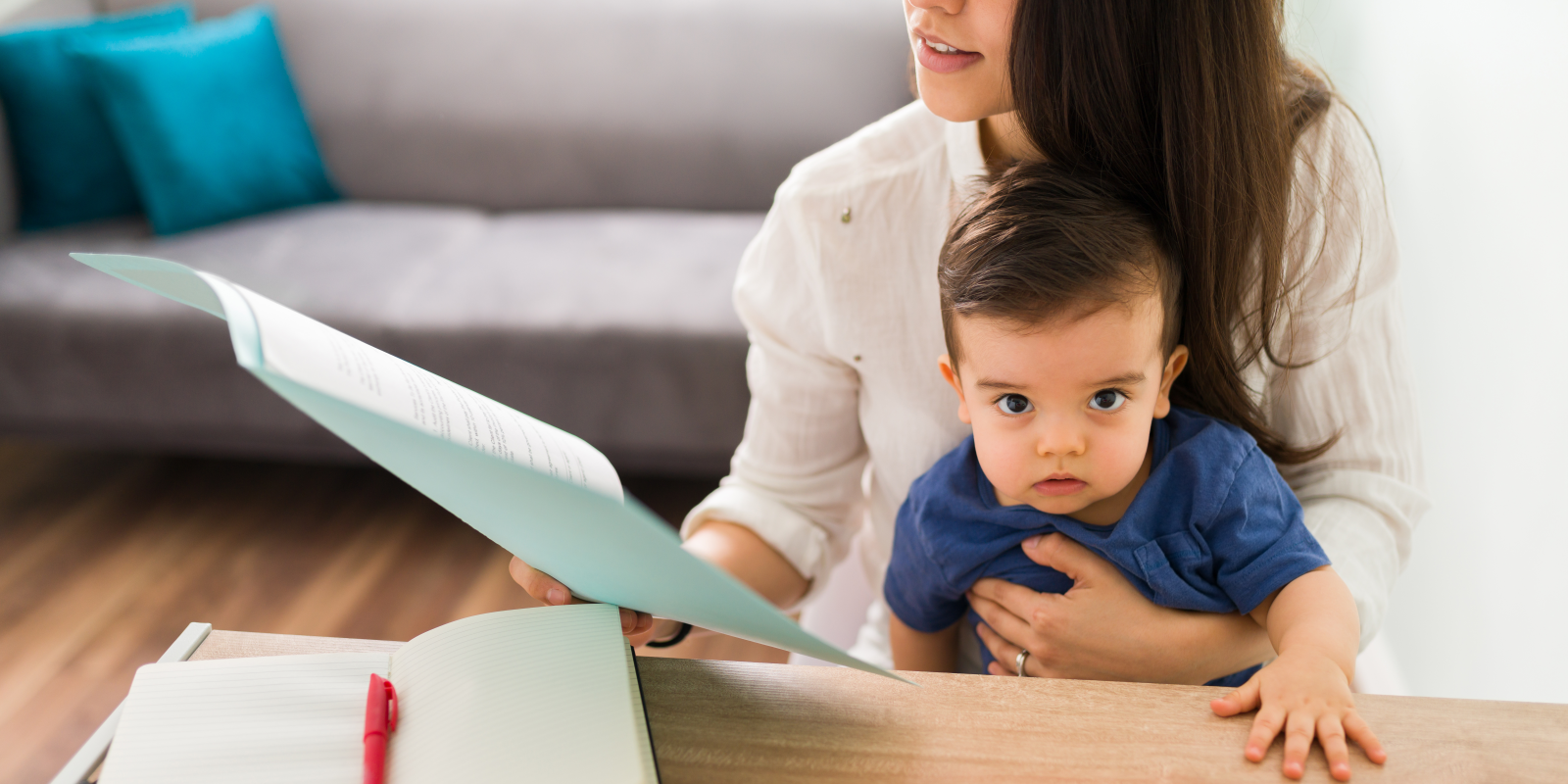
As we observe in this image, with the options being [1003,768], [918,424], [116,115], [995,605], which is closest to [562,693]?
[1003,768]

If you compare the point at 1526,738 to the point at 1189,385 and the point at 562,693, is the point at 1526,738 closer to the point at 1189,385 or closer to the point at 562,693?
the point at 1189,385

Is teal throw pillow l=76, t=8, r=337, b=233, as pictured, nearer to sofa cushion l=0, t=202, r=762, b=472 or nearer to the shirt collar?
sofa cushion l=0, t=202, r=762, b=472

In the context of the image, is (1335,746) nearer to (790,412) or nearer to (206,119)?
(790,412)

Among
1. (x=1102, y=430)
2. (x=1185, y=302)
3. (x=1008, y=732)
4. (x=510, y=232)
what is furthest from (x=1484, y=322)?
(x=510, y=232)

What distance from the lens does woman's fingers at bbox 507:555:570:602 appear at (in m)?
0.65

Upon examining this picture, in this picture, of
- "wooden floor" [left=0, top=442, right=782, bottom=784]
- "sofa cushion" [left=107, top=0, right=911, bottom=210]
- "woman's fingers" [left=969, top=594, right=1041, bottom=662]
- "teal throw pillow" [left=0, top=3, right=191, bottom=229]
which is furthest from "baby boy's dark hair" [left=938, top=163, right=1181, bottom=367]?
"teal throw pillow" [left=0, top=3, right=191, bottom=229]

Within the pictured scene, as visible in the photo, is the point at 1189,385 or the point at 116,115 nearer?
the point at 1189,385

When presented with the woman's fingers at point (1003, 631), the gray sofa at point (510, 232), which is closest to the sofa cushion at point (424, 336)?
the gray sofa at point (510, 232)

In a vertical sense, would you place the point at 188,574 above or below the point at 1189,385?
below

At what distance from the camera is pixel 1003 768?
0.51 meters

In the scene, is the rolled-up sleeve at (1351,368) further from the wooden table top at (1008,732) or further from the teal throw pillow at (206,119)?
the teal throw pillow at (206,119)

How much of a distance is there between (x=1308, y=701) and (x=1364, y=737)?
3 centimetres

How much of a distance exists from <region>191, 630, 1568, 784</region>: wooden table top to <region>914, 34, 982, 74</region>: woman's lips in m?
0.44

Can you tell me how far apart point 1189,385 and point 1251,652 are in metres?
0.20
